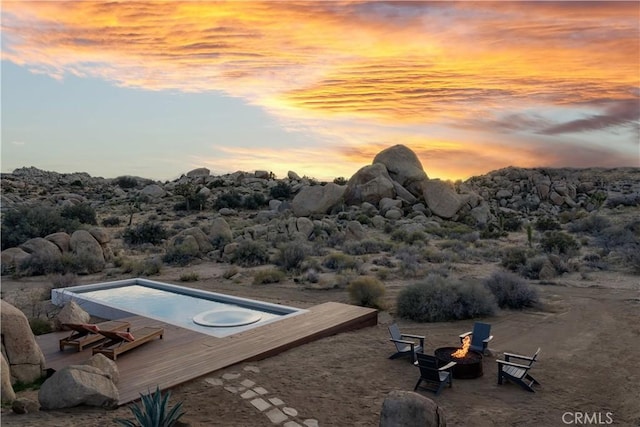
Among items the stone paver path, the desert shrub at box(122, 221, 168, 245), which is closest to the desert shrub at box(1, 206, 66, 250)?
the desert shrub at box(122, 221, 168, 245)

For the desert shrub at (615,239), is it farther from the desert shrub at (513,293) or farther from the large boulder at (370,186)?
the large boulder at (370,186)

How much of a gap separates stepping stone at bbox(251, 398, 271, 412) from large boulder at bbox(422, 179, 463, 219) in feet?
100

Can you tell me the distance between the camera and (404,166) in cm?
4203

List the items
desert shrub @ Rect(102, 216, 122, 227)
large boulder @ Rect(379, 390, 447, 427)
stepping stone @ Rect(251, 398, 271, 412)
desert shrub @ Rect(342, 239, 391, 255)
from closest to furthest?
large boulder @ Rect(379, 390, 447, 427)
stepping stone @ Rect(251, 398, 271, 412)
desert shrub @ Rect(342, 239, 391, 255)
desert shrub @ Rect(102, 216, 122, 227)

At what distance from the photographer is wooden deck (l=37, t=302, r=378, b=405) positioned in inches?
310

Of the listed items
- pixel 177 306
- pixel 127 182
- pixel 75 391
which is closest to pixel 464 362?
pixel 75 391

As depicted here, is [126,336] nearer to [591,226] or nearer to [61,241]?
[61,241]

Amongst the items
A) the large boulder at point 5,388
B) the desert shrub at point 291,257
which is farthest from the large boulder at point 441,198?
the large boulder at point 5,388

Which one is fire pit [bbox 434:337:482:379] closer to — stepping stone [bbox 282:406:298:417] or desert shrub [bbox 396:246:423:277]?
stepping stone [bbox 282:406:298:417]

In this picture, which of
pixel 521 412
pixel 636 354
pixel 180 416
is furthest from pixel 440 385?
pixel 636 354

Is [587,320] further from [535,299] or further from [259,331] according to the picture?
[259,331]

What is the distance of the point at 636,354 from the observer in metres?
9.75

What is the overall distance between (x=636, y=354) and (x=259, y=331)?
6.87 m

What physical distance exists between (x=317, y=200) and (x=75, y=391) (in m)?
30.6
